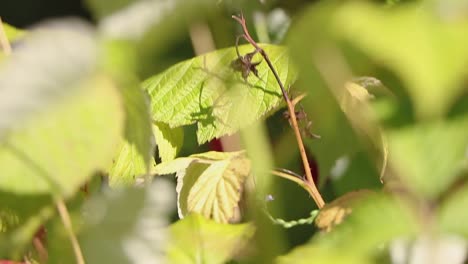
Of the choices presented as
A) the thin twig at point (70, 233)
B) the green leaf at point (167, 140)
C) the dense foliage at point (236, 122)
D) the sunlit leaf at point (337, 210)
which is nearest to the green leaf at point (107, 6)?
the dense foliage at point (236, 122)

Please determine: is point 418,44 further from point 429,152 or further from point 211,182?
point 211,182

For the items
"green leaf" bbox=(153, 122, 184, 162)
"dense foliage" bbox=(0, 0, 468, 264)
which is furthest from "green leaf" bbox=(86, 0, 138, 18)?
"green leaf" bbox=(153, 122, 184, 162)

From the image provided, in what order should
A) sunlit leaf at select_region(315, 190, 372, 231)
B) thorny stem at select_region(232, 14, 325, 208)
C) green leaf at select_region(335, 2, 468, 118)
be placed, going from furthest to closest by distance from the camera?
thorny stem at select_region(232, 14, 325, 208) < sunlit leaf at select_region(315, 190, 372, 231) < green leaf at select_region(335, 2, 468, 118)

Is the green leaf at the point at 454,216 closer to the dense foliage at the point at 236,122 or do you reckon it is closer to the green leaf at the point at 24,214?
the dense foliage at the point at 236,122

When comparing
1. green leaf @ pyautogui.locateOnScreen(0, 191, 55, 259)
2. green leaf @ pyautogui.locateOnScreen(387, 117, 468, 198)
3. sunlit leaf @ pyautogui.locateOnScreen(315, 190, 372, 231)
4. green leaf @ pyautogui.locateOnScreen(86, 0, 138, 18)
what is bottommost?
sunlit leaf @ pyautogui.locateOnScreen(315, 190, 372, 231)

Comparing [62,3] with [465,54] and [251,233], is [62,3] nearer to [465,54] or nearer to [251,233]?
[251,233]

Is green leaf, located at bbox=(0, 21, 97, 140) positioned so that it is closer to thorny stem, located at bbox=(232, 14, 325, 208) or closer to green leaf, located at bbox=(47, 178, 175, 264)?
green leaf, located at bbox=(47, 178, 175, 264)

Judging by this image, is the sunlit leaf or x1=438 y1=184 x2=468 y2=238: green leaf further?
the sunlit leaf
